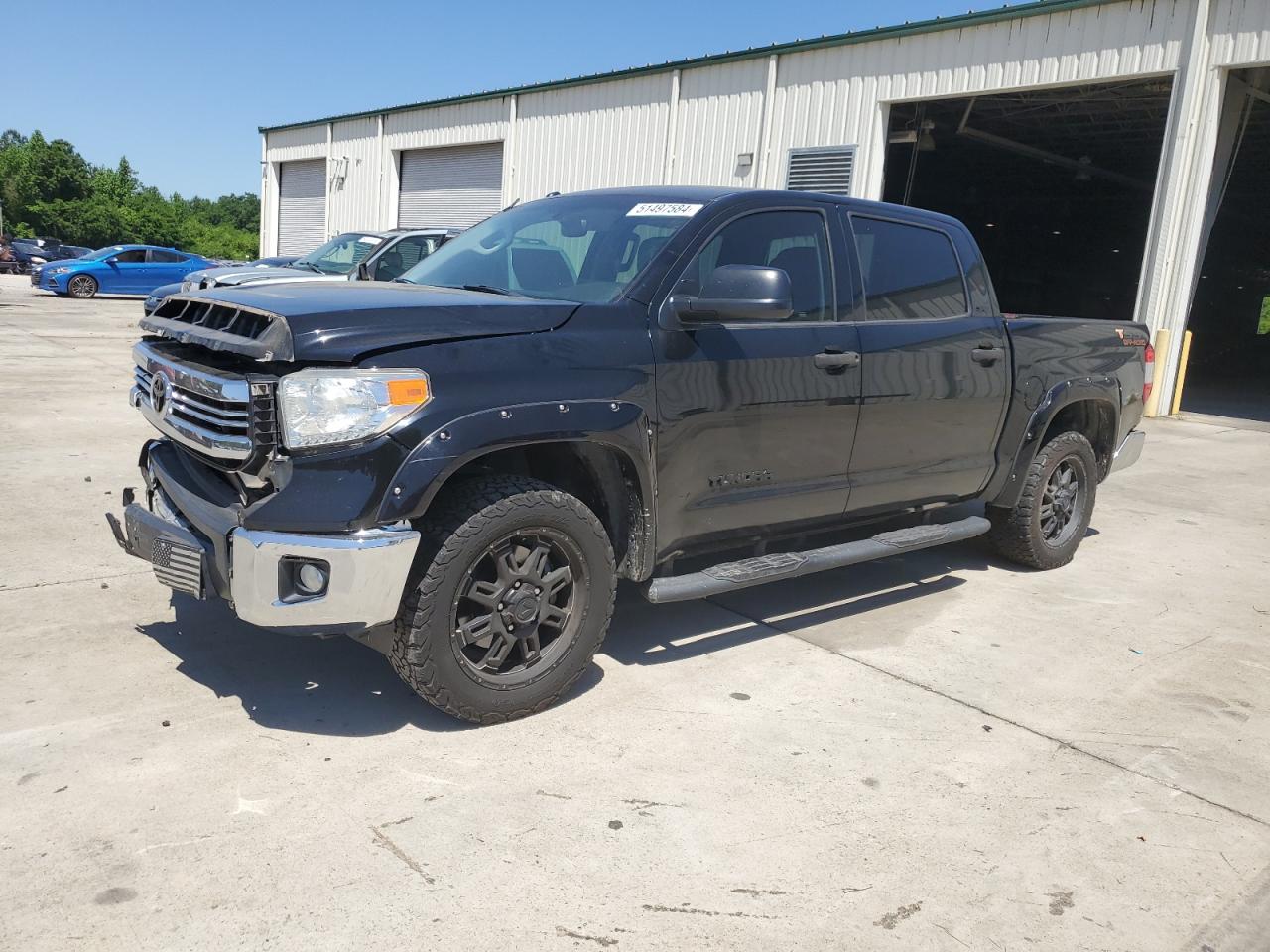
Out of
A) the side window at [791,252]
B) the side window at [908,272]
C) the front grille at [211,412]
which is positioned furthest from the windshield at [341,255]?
the front grille at [211,412]

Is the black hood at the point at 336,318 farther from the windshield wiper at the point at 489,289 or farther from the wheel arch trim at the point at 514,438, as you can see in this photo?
the wheel arch trim at the point at 514,438

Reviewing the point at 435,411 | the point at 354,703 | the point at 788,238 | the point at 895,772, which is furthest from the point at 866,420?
the point at 354,703

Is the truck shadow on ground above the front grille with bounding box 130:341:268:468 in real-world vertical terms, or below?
below

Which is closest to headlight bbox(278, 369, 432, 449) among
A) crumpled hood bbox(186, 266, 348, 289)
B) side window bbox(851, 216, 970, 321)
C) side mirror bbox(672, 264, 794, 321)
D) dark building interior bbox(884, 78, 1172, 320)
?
side mirror bbox(672, 264, 794, 321)

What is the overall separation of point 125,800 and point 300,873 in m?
0.68

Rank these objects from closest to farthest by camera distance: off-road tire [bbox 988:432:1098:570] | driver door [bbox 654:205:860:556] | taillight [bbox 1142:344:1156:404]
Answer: driver door [bbox 654:205:860:556], off-road tire [bbox 988:432:1098:570], taillight [bbox 1142:344:1156:404]

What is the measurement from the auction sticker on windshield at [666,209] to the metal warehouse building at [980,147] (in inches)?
422

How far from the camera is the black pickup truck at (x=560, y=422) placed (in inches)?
127

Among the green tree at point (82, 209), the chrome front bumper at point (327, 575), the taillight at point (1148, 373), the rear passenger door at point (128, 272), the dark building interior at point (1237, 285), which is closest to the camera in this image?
the chrome front bumper at point (327, 575)

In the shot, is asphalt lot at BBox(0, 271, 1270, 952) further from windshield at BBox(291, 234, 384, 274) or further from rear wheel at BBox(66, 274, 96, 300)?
rear wheel at BBox(66, 274, 96, 300)

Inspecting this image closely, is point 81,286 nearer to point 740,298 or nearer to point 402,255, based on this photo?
point 402,255

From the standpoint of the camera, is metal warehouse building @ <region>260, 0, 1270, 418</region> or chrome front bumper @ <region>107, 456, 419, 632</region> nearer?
chrome front bumper @ <region>107, 456, 419, 632</region>

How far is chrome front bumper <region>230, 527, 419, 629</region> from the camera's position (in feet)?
10.4

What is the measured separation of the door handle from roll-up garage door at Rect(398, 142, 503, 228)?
19.1 m
